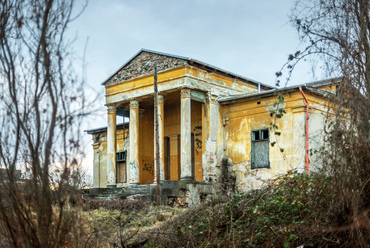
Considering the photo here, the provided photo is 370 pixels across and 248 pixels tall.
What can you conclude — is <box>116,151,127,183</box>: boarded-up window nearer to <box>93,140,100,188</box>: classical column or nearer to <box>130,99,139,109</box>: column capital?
<box>93,140,100,188</box>: classical column

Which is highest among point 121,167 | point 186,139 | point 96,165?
point 186,139

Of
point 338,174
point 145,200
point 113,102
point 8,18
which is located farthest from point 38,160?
point 113,102

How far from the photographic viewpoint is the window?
19578 millimetres

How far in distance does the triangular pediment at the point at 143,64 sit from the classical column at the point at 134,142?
1.37 meters

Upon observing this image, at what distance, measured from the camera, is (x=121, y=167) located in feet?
81.2

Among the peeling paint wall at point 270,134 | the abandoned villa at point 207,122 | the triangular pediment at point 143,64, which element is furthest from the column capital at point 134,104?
the peeling paint wall at point 270,134

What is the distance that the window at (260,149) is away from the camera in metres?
19.6

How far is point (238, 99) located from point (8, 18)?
615 inches

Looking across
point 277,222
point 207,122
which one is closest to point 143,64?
point 207,122

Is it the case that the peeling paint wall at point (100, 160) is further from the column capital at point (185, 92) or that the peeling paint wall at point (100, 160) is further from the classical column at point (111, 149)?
the column capital at point (185, 92)

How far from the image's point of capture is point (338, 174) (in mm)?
6891

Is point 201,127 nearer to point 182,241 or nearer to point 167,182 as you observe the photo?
point 167,182

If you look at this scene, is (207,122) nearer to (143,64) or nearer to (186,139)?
(186,139)

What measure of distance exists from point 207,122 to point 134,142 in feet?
11.1
